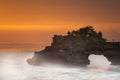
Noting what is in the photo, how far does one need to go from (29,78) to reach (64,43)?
2707 centimetres

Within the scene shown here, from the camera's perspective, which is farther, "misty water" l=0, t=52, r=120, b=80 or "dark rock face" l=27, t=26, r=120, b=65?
"dark rock face" l=27, t=26, r=120, b=65

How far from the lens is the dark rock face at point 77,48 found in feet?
417

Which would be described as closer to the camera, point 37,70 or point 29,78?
point 29,78

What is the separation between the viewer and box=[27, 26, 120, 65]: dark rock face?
127 metres

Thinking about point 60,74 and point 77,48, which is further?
point 77,48

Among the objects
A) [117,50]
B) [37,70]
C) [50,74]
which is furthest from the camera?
[117,50]

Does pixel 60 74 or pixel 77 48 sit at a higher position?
pixel 77 48

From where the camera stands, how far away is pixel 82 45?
427ft

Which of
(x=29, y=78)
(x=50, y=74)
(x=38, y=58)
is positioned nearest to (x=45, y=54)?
(x=38, y=58)

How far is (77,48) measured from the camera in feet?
425

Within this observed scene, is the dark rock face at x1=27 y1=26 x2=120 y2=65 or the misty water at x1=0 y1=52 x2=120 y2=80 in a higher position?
the dark rock face at x1=27 y1=26 x2=120 y2=65

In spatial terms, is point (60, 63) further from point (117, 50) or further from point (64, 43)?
point (117, 50)

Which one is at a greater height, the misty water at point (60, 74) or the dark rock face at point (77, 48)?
the dark rock face at point (77, 48)

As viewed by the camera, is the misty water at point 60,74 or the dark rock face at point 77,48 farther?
the dark rock face at point 77,48
